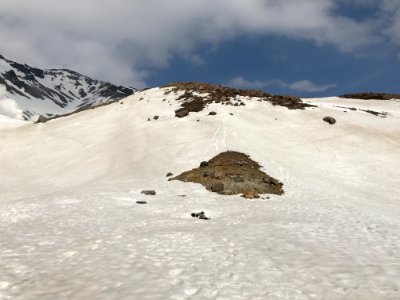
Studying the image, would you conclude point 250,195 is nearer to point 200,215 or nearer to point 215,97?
point 200,215

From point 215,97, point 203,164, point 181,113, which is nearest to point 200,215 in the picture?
point 203,164

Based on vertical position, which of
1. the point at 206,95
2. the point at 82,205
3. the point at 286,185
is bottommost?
the point at 82,205

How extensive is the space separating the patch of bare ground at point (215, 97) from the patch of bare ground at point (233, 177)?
17943 mm

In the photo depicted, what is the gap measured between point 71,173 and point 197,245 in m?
29.3

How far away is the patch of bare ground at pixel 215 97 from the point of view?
58125mm

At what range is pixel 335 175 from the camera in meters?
38.6

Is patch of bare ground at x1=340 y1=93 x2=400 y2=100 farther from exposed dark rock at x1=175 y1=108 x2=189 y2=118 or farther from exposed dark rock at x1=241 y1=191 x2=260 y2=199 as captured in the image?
exposed dark rock at x1=241 y1=191 x2=260 y2=199

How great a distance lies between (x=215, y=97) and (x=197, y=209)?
36.0 meters

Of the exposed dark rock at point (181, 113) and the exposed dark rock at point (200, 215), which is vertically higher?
the exposed dark rock at point (181, 113)

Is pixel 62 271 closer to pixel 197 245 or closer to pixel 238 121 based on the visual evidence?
pixel 197 245

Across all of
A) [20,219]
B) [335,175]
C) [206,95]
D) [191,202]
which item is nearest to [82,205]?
[20,219]

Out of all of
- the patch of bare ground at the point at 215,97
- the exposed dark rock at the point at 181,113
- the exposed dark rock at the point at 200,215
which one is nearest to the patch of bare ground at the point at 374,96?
the patch of bare ground at the point at 215,97

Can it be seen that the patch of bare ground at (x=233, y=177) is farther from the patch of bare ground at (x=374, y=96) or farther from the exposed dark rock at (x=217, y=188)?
the patch of bare ground at (x=374, y=96)

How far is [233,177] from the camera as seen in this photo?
34.8 metres
